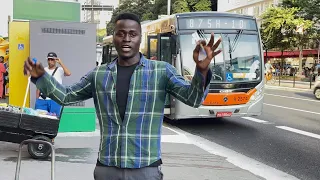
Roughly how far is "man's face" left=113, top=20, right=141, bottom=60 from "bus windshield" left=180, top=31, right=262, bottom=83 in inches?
317

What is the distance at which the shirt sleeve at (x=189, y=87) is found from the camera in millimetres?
2300

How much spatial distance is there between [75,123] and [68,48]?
1528 mm

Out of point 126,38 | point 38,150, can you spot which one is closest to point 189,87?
point 126,38

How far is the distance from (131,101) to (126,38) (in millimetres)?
375

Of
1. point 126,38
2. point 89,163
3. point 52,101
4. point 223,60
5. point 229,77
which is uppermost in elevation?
point 126,38

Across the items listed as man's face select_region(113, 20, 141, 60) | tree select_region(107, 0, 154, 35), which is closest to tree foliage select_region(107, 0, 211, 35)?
tree select_region(107, 0, 154, 35)

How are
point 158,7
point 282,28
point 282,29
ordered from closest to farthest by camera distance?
1. point 282,28
2. point 282,29
3. point 158,7

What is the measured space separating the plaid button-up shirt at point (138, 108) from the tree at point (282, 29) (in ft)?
111

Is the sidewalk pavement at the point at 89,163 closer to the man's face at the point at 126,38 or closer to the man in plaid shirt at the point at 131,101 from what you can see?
the man in plaid shirt at the point at 131,101

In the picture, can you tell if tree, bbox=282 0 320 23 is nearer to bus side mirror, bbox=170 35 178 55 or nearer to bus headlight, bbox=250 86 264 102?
bus headlight, bbox=250 86 264 102

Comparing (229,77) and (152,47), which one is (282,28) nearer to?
(152,47)

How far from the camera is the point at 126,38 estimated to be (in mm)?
2451

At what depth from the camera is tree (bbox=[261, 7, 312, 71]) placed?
3497cm

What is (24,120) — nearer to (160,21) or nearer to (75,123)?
(75,123)
